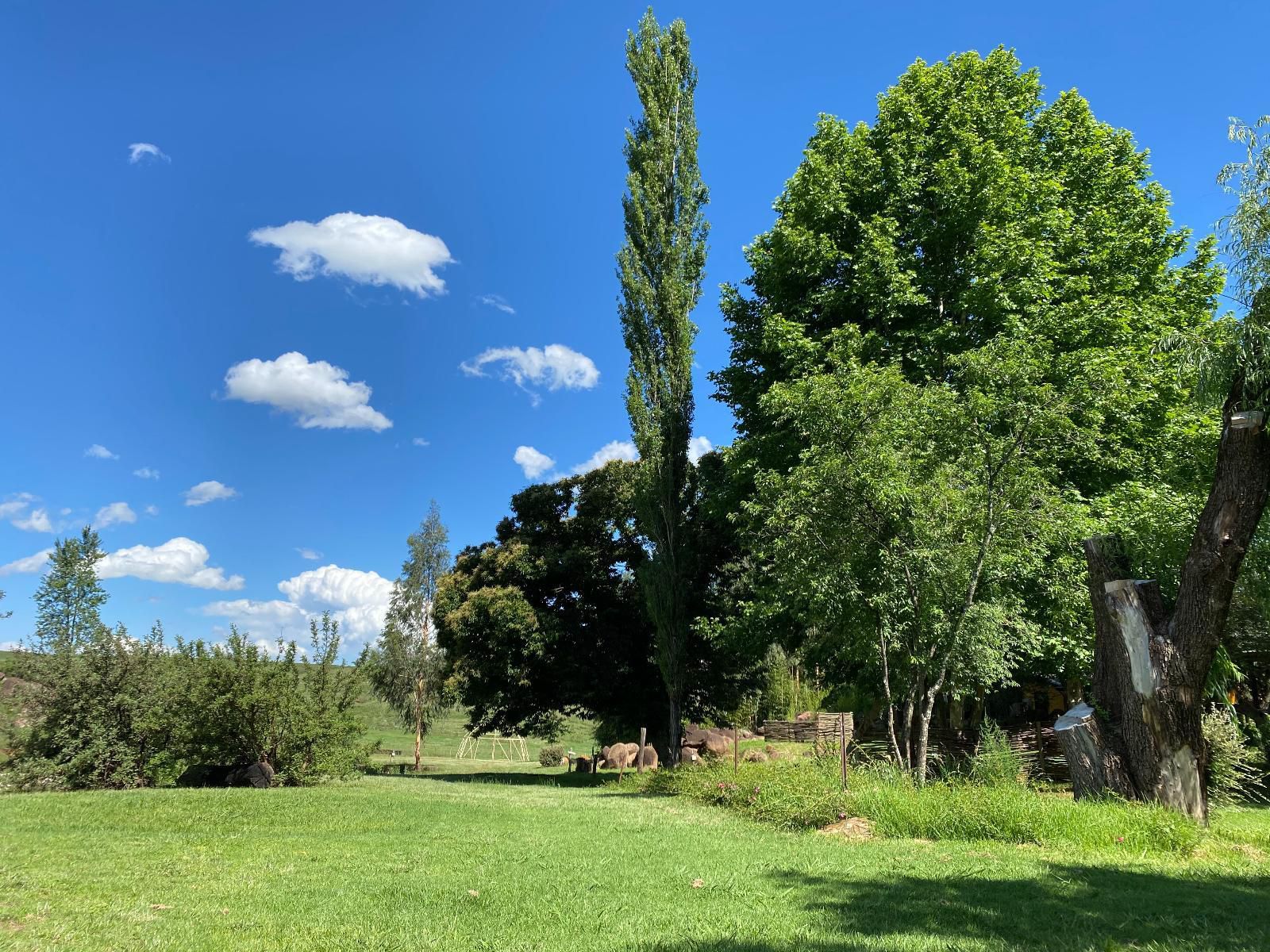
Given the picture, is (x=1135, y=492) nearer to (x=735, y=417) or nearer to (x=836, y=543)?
(x=836, y=543)

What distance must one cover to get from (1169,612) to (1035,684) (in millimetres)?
15069

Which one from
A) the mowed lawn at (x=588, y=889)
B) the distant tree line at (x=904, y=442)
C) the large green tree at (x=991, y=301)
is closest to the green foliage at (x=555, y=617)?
the distant tree line at (x=904, y=442)

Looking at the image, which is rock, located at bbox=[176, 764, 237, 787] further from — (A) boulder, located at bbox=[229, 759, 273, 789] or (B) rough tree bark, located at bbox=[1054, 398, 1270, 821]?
(B) rough tree bark, located at bbox=[1054, 398, 1270, 821]

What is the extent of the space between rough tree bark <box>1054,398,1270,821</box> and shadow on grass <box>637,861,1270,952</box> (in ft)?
8.72

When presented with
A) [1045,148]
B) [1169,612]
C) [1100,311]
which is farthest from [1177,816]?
[1045,148]

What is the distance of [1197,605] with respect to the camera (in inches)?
331

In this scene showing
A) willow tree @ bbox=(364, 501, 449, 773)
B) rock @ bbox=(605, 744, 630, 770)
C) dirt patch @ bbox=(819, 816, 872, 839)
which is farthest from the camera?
willow tree @ bbox=(364, 501, 449, 773)

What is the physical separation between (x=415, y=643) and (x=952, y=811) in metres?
31.2

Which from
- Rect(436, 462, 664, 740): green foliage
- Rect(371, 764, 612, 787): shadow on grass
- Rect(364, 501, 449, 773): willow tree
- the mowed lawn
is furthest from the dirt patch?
Rect(364, 501, 449, 773): willow tree

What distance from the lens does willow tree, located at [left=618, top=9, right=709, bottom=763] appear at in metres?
19.0

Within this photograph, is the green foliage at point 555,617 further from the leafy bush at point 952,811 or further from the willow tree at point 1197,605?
the willow tree at point 1197,605

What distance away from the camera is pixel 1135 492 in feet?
43.6

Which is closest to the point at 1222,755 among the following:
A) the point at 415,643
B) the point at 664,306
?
the point at 664,306

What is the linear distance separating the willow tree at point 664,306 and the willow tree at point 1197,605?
10.9 metres
